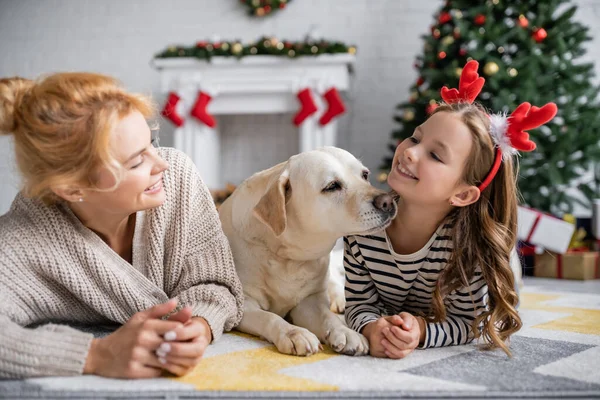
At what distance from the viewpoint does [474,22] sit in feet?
11.5

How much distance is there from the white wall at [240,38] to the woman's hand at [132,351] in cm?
381

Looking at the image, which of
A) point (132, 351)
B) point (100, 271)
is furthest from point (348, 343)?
point (100, 271)

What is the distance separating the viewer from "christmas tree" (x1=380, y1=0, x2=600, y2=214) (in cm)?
336

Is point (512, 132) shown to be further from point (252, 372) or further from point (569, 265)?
point (569, 265)

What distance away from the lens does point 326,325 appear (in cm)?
152

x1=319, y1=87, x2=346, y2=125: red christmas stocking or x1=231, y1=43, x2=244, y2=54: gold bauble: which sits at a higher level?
x1=231, y1=43, x2=244, y2=54: gold bauble

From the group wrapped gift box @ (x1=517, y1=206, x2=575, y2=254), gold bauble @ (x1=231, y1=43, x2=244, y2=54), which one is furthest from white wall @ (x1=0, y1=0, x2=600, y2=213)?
wrapped gift box @ (x1=517, y1=206, x2=575, y2=254)

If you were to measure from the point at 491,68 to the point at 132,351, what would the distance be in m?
2.80

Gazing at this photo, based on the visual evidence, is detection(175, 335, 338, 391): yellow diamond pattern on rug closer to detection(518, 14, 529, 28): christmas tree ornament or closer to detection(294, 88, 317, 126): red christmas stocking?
detection(518, 14, 529, 28): christmas tree ornament

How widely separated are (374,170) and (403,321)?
3.74 m

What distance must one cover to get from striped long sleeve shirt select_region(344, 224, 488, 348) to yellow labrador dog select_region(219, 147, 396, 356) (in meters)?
0.08

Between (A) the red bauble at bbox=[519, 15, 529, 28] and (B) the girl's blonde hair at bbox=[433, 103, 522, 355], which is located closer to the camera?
(B) the girl's blonde hair at bbox=[433, 103, 522, 355]

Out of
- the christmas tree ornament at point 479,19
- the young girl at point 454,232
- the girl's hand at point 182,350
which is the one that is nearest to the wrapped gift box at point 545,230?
the christmas tree ornament at point 479,19

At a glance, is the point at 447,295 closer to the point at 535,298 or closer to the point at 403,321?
the point at 403,321
